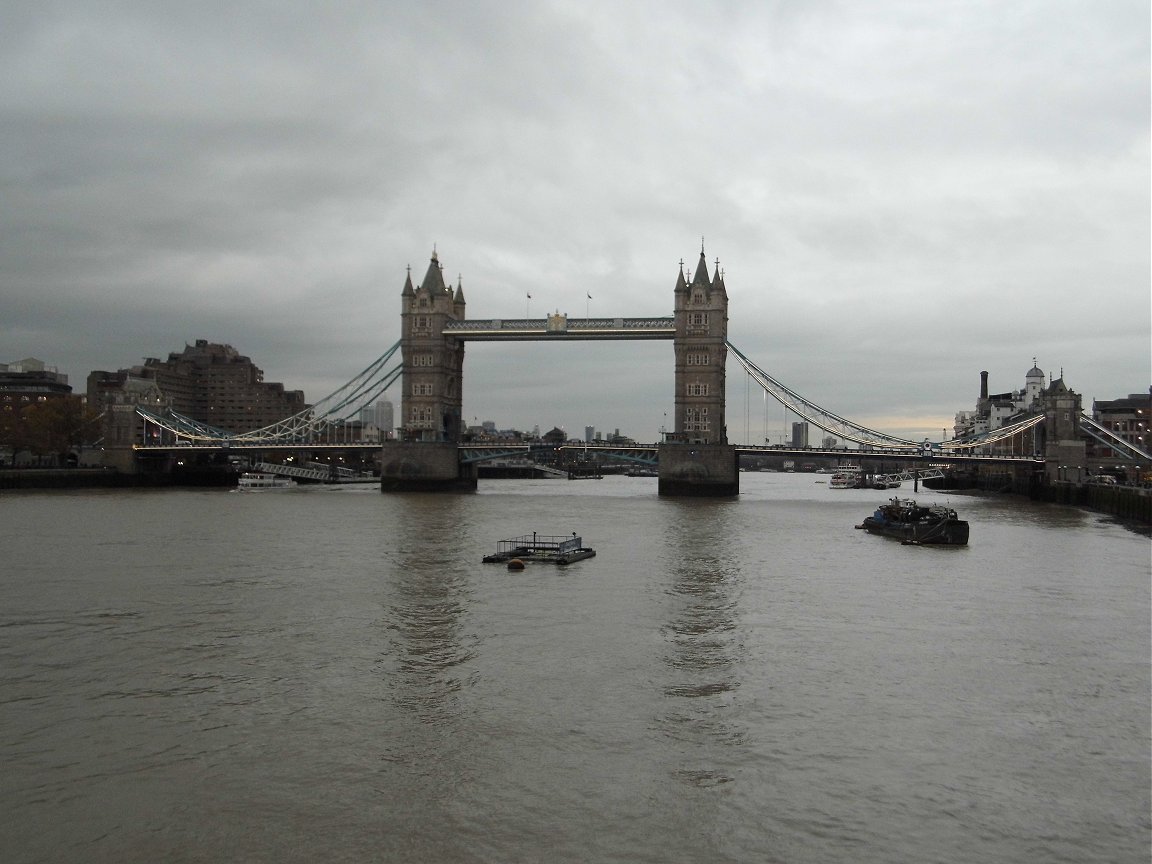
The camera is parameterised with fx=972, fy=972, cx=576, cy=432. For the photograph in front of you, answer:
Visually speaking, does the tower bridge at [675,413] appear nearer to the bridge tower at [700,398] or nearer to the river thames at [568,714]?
the bridge tower at [700,398]

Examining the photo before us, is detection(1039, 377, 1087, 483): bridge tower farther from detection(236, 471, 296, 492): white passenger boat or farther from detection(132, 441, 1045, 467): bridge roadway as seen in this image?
detection(236, 471, 296, 492): white passenger boat

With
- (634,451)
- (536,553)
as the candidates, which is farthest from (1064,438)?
(536,553)

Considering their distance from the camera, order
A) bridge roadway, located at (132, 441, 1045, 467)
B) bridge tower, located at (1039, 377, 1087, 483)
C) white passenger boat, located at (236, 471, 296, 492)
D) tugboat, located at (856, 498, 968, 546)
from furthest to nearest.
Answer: white passenger boat, located at (236, 471, 296, 492)
bridge tower, located at (1039, 377, 1087, 483)
bridge roadway, located at (132, 441, 1045, 467)
tugboat, located at (856, 498, 968, 546)

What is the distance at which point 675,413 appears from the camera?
85.8 m

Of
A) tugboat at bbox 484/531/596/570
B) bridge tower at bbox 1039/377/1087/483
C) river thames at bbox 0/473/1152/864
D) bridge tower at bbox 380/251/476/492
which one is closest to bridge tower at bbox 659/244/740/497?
bridge tower at bbox 380/251/476/492

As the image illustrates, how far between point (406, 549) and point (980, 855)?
3171cm

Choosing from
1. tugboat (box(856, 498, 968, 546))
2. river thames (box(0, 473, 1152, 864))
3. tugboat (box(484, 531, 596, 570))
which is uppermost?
tugboat (box(856, 498, 968, 546))

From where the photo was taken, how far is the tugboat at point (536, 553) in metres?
36.1

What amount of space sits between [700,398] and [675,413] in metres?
2.60

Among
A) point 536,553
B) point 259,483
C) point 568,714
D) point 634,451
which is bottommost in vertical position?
point 568,714

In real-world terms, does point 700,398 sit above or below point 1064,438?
above

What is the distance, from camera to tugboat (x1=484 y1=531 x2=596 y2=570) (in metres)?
36.1

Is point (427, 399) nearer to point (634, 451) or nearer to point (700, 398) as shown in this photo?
point (634, 451)

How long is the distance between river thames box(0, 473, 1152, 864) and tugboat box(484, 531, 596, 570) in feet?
3.36
